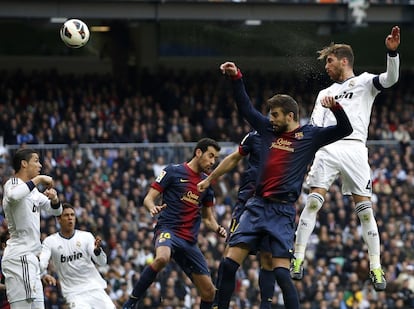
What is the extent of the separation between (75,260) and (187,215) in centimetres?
194

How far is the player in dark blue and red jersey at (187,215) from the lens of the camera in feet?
44.2

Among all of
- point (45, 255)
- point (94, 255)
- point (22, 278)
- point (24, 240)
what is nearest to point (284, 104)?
point (24, 240)

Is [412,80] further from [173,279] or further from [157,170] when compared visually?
[173,279]

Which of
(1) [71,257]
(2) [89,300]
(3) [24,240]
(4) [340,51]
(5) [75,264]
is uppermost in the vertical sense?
(4) [340,51]

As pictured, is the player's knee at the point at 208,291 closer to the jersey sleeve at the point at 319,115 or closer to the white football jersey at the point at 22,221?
the white football jersey at the point at 22,221

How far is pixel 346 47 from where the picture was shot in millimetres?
12359

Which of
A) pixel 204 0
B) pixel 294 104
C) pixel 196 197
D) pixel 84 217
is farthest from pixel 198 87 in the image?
pixel 294 104

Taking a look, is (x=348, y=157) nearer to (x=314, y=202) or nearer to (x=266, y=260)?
(x=314, y=202)

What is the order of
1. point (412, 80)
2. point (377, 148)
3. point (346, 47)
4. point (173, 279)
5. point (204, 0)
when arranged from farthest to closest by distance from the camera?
point (412, 80)
point (204, 0)
point (377, 148)
point (173, 279)
point (346, 47)

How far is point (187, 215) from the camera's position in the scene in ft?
44.8

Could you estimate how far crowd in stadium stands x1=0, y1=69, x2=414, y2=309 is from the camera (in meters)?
22.5

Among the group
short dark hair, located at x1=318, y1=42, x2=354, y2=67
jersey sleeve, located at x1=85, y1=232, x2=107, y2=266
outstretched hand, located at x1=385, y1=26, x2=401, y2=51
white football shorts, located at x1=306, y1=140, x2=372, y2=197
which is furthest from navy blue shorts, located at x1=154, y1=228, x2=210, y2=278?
outstretched hand, located at x1=385, y1=26, x2=401, y2=51

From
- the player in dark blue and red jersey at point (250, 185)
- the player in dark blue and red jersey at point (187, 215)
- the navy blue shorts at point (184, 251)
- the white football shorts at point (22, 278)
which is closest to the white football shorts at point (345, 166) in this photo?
the player in dark blue and red jersey at point (250, 185)

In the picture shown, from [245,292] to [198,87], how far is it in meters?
9.28
